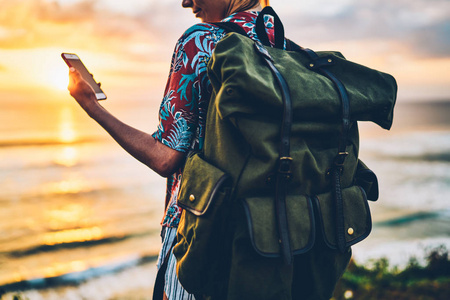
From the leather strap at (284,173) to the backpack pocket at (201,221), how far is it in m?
0.17

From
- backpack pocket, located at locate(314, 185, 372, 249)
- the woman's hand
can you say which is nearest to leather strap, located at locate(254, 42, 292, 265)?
backpack pocket, located at locate(314, 185, 372, 249)

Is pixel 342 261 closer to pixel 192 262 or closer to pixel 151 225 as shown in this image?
pixel 192 262

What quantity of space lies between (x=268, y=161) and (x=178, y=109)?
0.40 m

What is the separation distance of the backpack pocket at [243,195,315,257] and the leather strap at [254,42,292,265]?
0.06 ft

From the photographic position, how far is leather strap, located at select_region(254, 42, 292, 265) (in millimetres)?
1297

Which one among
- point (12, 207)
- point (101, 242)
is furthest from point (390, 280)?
point (12, 207)

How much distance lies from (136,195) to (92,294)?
6810 millimetres

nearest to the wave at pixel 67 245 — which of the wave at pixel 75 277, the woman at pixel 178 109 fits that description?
the wave at pixel 75 277

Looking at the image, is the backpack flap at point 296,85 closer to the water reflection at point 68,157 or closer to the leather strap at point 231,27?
the leather strap at point 231,27

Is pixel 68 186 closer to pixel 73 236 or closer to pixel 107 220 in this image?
pixel 107 220

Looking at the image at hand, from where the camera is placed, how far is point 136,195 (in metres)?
12.5

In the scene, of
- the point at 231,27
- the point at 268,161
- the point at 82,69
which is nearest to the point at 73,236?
the point at 82,69

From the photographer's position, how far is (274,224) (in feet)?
4.37

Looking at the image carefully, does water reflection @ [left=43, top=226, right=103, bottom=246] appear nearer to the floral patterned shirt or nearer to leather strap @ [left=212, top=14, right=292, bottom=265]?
the floral patterned shirt
